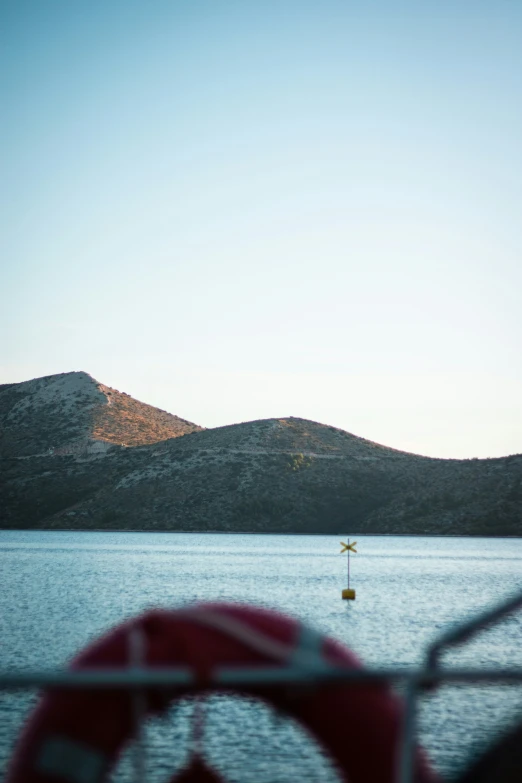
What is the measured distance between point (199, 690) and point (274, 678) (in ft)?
1.63

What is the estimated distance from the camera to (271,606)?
37.2 m

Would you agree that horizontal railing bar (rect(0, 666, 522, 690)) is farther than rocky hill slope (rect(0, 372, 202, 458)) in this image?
No

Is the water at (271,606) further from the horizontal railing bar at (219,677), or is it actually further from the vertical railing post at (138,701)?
the horizontal railing bar at (219,677)

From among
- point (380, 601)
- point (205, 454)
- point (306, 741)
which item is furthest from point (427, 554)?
point (306, 741)

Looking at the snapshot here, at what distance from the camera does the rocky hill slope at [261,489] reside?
11400cm

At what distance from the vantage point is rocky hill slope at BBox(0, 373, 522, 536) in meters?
114

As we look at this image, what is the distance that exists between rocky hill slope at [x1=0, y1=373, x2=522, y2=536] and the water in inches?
639

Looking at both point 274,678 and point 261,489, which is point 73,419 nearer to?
point 261,489

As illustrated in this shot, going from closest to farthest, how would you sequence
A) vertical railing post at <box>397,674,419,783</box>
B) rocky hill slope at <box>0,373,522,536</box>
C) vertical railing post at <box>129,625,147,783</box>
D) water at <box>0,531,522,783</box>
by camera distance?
vertical railing post at <box>397,674,419,783</box> → vertical railing post at <box>129,625,147,783</box> → water at <box>0,531,522,783</box> → rocky hill slope at <box>0,373,522,536</box>

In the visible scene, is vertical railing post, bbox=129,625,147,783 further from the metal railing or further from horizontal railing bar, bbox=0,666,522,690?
horizontal railing bar, bbox=0,666,522,690

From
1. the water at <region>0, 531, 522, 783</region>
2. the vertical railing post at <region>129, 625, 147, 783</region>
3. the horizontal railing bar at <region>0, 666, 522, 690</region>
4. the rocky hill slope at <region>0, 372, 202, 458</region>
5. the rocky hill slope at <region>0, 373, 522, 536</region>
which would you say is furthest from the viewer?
the rocky hill slope at <region>0, 372, 202, 458</region>

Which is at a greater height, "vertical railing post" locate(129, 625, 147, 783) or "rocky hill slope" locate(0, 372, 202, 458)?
"rocky hill slope" locate(0, 372, 202, 458)

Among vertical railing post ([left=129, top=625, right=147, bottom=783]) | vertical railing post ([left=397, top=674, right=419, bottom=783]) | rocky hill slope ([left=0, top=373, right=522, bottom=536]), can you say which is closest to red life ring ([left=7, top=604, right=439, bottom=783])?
vertical railing post ([left=129, top=625, right=147, bottom=783])

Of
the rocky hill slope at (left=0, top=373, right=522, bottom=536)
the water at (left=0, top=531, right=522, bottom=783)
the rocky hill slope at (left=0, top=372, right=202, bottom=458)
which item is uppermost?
the rocky hill slope at (left=0, top=372, right=202, bottom=458)
